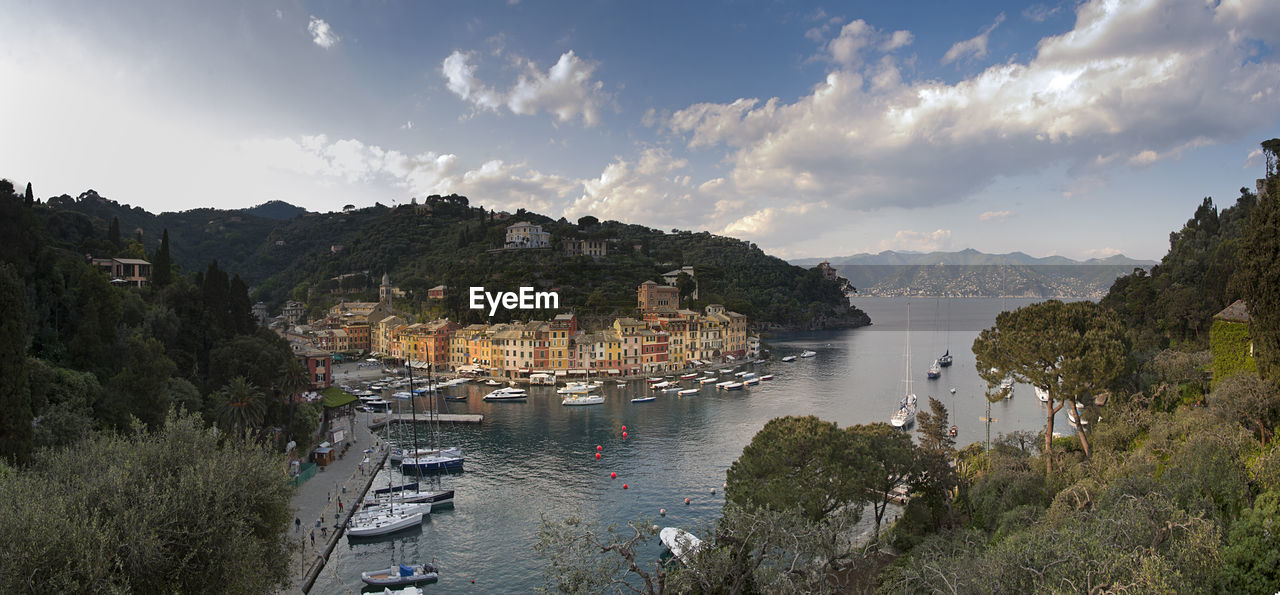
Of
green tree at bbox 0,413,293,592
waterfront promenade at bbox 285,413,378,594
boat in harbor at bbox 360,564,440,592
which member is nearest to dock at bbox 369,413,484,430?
waterfront promenade at bbox 285,413,378,594

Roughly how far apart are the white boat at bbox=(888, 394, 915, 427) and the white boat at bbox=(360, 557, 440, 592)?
82.5ft

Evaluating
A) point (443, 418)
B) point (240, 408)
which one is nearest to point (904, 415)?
point (443, 418)

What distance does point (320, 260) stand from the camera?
102m

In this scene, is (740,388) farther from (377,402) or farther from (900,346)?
(900,346)

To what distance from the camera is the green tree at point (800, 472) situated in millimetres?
15406

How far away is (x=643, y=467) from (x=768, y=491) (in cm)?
1237

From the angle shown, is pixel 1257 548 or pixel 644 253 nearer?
pixel 1257 548

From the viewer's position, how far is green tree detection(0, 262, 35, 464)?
12.8 meters

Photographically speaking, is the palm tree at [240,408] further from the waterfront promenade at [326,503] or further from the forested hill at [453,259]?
the forested hill at [453,259]

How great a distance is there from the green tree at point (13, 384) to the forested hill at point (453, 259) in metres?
49.8

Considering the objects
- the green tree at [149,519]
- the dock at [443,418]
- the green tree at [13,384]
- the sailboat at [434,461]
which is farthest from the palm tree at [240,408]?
the dock at [443,418]

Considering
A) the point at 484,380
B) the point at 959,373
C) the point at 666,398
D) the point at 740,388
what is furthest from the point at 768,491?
the point at 959,373

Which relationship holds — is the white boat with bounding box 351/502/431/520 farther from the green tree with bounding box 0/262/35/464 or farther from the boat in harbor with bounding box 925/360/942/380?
the boat in harbor with bounding box 925/360/942/380

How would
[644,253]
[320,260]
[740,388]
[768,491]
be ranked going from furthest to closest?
[320,260]
[644,253]
[740,388]
[768,491]
